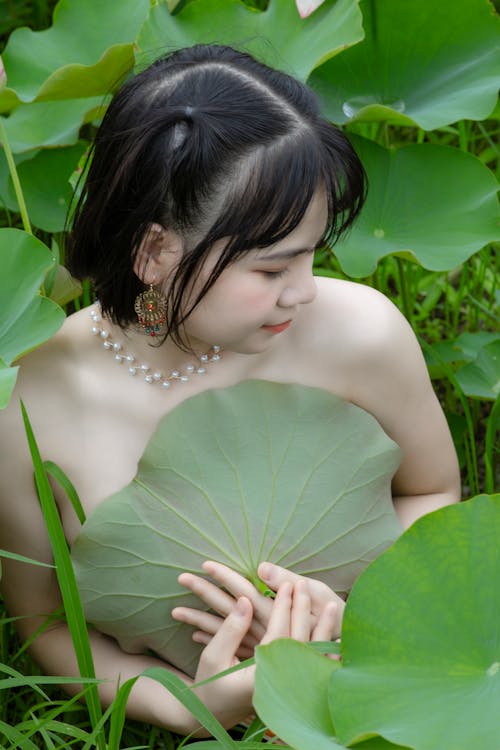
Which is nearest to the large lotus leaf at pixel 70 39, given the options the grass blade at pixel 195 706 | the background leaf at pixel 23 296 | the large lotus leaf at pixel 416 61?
the large lotus leaf at pixel 416 61

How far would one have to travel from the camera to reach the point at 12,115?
1.72m

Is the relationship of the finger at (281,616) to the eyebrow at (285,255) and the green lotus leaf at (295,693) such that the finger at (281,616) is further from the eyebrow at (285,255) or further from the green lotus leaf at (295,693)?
the eyebrow at (285,255)

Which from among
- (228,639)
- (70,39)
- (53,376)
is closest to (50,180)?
(70,39)

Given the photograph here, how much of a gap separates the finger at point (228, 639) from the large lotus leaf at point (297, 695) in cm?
22

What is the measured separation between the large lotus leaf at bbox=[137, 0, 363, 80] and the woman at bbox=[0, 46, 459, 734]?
0.28 meters

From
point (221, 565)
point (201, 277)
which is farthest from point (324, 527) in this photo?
point (201, 277)

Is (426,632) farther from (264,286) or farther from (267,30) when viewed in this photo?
(267,30)

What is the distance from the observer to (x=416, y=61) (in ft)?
5.48

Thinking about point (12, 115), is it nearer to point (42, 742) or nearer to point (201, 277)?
point (201, 277)

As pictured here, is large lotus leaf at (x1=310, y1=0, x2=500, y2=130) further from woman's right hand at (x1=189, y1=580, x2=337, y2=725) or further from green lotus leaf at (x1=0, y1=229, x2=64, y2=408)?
woman's right hand at (x1=189, y1=580, x2=337, y2=725)

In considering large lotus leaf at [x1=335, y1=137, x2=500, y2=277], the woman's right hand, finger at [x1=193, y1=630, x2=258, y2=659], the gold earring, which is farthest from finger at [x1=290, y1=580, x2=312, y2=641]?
large lotus leaf at [x1=335, y1=137, x2=500, y2=277]

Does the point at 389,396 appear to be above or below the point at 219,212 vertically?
below

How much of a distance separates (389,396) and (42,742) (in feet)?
2.01

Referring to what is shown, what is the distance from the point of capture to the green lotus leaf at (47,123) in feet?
5.48
